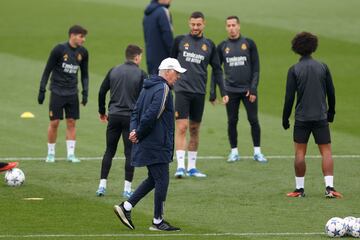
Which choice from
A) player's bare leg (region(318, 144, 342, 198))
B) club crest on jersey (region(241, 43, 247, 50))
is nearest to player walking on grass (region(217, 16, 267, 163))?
club crest on jersey (region(241, 43, 247, 50))

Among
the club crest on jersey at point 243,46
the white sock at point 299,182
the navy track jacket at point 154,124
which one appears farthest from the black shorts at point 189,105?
the navy track jacket at point 154,124

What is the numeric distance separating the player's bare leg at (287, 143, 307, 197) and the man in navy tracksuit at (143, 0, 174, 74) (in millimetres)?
4774

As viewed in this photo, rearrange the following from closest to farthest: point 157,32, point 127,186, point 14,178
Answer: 1. point 127,186
2. point 14,178
3. point 157,32

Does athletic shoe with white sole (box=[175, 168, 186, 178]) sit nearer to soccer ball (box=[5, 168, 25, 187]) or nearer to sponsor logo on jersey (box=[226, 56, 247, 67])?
soccer ball (box=[5, 168, 25, 187])

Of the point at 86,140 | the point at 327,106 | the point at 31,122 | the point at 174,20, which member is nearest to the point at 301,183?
the point at 327,106

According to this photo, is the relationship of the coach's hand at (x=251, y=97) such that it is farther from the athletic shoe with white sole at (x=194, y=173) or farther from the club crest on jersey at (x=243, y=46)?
the athletic shoe with white sole at (x=194, y=173)

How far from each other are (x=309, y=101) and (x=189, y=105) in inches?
112

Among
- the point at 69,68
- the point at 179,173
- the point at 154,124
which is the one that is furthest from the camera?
the point at 69,68

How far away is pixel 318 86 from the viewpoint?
639 inches

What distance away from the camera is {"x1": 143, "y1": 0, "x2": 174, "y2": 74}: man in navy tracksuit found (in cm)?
2052

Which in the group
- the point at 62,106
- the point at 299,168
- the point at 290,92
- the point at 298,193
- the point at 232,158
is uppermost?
the point at 290,92

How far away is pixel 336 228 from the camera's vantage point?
13.3 meters

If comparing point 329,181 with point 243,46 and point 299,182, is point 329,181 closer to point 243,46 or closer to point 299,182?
point 299,182

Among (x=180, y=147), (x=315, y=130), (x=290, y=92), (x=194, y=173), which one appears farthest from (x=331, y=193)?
(x=180, y=147)
